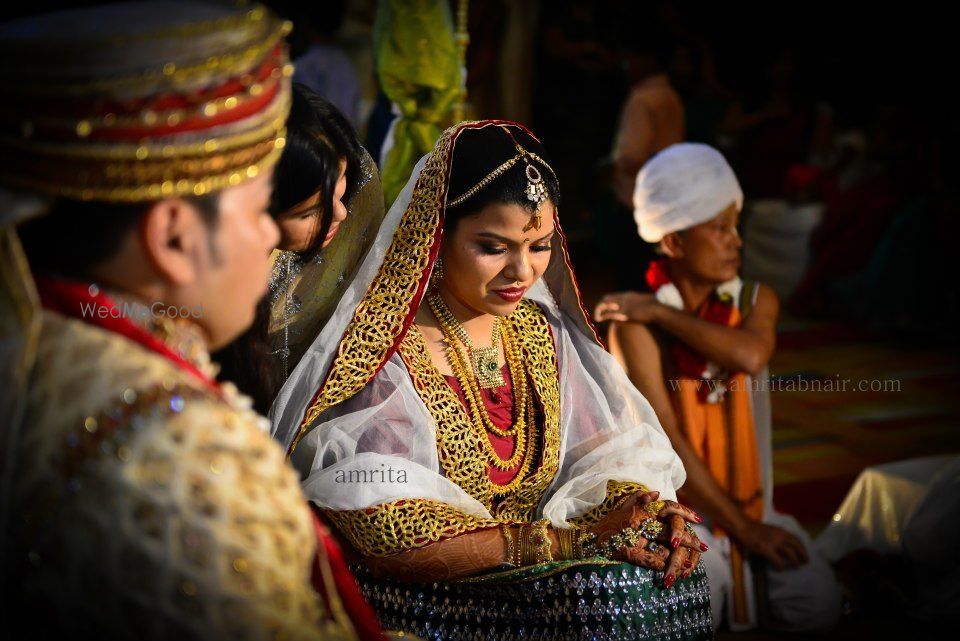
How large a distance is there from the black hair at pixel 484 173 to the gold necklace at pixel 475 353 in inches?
7.9

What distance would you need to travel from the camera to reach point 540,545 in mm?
2098

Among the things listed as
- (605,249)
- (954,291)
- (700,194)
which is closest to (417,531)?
(700,194)

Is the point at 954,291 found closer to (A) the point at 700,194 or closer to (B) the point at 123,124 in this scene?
(A) the point at 700,194

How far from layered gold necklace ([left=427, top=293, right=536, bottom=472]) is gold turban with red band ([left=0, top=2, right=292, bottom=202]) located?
128 cm

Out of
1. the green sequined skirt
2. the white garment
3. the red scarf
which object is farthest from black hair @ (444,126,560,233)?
the white garment

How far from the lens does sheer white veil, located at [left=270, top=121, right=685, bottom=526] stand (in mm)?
2076

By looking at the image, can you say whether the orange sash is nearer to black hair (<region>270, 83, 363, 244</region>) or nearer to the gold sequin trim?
the gold sequin trim

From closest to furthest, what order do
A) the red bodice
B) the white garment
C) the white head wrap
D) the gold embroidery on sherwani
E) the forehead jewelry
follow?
the gold embroidery on sherwani
the forehead jewelry
the red bodice
the white head wrap
the white garment

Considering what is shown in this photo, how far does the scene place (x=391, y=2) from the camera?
12.2ft

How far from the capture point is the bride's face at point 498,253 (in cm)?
219

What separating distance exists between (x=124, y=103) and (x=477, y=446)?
137cm

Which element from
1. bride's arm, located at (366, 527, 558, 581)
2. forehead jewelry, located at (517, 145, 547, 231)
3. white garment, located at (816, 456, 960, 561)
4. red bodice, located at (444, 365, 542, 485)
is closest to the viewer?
bride's arm, located at (366, 527, 558, 581)

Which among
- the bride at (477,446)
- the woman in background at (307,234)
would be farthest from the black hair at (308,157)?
Answer: the bride at (477,446)

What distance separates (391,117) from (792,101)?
20.2ft
